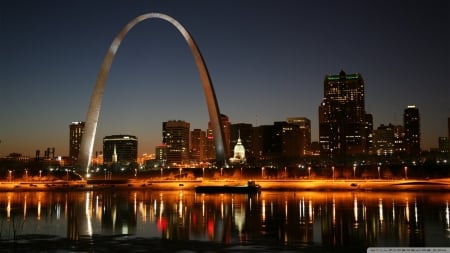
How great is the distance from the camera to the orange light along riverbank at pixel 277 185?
286 ft

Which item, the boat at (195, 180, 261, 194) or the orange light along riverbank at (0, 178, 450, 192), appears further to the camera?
the orange light along riverbank at (0, 178, 450, 192)

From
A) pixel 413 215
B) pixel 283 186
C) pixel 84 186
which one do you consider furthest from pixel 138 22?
pixel 413 215

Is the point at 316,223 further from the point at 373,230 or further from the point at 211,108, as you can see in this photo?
the point at 211,108

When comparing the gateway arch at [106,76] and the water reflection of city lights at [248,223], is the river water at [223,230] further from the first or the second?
the gateway arch at [106,76]

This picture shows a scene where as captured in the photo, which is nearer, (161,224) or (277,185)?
(161,224)

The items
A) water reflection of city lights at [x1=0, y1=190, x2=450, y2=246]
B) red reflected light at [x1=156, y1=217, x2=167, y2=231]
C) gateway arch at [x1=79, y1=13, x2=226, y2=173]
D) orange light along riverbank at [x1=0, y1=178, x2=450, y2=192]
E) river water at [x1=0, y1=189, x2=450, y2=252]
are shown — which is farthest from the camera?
orange light along riverbank at [x1=0, y1=178, x2=450, y2=192]

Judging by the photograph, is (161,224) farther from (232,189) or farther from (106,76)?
(106,76)

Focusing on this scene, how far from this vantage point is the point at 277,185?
99.7 metres

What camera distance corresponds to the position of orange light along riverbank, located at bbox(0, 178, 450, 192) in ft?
286

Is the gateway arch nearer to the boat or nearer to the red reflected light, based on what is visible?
the boat

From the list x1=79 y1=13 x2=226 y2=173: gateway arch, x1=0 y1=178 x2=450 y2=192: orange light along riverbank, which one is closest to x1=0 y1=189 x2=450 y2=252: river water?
x1=79 y1=13 x2=226 y2=173: gateway arch

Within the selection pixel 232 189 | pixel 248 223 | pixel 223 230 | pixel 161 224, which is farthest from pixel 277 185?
pixel 223 230

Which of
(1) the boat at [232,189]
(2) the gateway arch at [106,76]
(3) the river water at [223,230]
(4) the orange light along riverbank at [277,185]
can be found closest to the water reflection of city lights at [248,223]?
(3) the river water at [223,230]

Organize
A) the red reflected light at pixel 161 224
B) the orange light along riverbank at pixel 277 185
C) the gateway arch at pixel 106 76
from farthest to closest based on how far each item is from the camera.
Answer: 1. the orange light along riverbank at pixel 277 185
2. the gateway arch at pixel 106 76
3. the red reflected light at pixel 161 224
